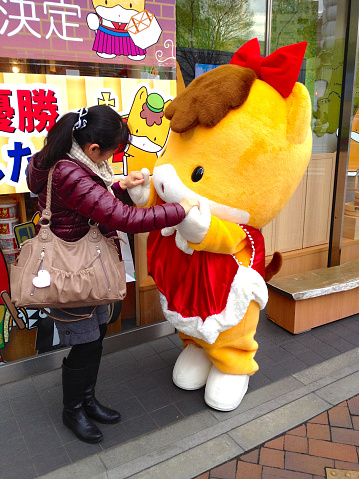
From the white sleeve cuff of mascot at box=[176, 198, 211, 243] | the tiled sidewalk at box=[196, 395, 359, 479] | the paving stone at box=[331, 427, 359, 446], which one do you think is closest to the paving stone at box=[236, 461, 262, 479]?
the tiled sidewalk at box=[196, 395, 359, 479]

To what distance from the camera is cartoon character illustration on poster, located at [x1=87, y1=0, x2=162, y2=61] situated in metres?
3.19

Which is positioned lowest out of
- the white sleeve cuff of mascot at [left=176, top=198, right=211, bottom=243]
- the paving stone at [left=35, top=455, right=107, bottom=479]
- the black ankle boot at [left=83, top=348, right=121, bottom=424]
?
the paving stone at [left=35, top=455, right=107, bottom=479]

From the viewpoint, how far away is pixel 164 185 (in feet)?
8.45

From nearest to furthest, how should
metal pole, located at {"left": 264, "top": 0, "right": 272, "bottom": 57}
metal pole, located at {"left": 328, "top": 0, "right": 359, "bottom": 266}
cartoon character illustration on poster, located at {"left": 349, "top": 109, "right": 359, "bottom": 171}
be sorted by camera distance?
metal pole, located at {"left": 328, "top": 0, "right": 359, "bottom": 266} → metal pole, located at {"left": 264, "top": 0, "right": 272, "bottom": 57} → cartoon character illustration on poster, located at {"left": 349, "top": 109, "right": 359, "bottom": 171}

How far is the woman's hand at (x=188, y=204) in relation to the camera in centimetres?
229

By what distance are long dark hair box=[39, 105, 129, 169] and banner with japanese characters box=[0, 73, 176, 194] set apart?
622mm

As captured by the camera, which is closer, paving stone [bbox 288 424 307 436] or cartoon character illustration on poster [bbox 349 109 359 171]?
paving stone [bbox 288 424 307 436]

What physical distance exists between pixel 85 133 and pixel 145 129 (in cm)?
138

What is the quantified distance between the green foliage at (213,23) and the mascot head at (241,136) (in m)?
1.76

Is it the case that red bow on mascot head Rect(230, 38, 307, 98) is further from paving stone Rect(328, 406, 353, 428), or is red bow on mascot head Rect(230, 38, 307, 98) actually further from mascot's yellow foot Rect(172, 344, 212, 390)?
paving stone Rect(328, 406, 353, 428)

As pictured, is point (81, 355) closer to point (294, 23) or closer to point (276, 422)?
point (276, 422)

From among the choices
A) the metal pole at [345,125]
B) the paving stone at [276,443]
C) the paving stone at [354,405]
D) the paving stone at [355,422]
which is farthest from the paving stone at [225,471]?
the metal pole at [345,125]

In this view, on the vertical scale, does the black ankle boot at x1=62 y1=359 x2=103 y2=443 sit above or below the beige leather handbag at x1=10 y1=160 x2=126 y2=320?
below

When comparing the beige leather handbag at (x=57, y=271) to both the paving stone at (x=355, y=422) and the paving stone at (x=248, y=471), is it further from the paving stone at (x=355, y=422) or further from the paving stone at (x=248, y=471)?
the paving stone at (x=355, y=422)
